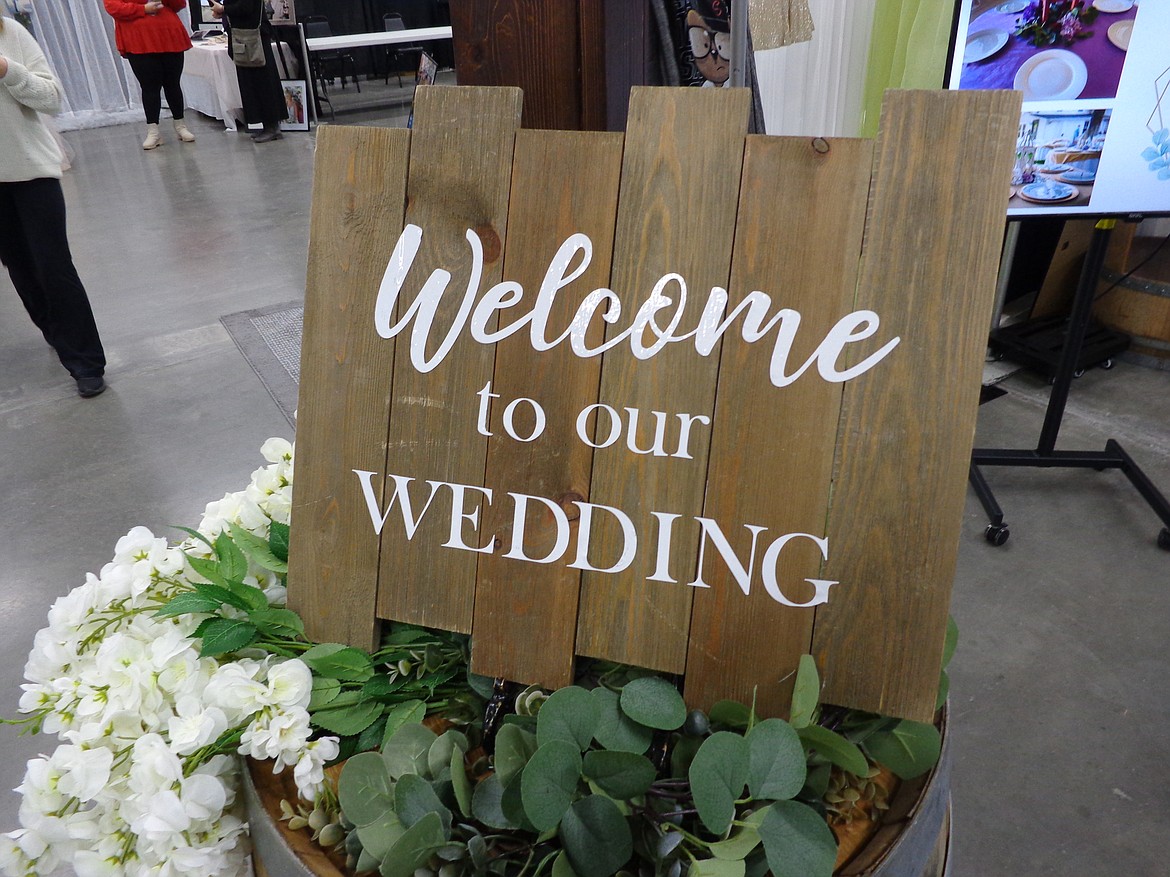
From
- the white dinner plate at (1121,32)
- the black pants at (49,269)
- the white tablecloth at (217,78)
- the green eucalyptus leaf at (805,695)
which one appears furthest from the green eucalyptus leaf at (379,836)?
the white tablecloth at (217,78)

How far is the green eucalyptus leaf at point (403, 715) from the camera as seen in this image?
0.78 m

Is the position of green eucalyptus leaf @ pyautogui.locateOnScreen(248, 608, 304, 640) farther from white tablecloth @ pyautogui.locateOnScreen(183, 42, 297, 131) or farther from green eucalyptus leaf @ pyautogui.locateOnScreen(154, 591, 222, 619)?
white tablecloth @ pyautogui.locateOnScreen(183, 42, 297, 131)

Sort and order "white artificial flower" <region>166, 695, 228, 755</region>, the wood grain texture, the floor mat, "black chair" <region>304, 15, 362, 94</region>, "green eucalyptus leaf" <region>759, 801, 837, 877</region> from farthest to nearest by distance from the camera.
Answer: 1. "black chair" <region>304, 15, 362, 94</region>
2. the floor mat
3. the wood grain texture
4. "white artificial flower" <region>166, 695, 228, 755</region>
5. "green eucalyptus leaf" <region>759, 801, 837, 877</region>

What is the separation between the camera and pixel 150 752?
689 mm

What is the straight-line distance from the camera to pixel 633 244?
757 millimetres

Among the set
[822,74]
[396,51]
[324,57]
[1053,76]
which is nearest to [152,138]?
[324,57]

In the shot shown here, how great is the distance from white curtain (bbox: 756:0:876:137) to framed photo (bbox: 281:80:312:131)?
612 cm

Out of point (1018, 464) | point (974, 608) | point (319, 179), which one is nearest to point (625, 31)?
point (319, 179)

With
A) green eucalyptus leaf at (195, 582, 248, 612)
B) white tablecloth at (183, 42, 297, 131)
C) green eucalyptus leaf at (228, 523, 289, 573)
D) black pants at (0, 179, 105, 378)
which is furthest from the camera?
white tablecloth at (183, 42, 297, 131)

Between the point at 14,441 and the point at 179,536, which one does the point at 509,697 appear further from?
the point at 14,441

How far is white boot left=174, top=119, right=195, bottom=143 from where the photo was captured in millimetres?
7320

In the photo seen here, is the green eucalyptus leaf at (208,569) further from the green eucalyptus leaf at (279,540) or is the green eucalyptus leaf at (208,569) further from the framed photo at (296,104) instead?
the framed photo at (296,104)

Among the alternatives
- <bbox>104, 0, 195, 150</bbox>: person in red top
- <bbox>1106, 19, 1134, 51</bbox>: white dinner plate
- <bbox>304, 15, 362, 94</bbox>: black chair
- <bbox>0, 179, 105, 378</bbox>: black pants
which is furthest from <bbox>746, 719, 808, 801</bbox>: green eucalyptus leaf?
<bbox>304, 15, 362, 94</bbox>: black chair

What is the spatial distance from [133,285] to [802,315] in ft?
14.8
